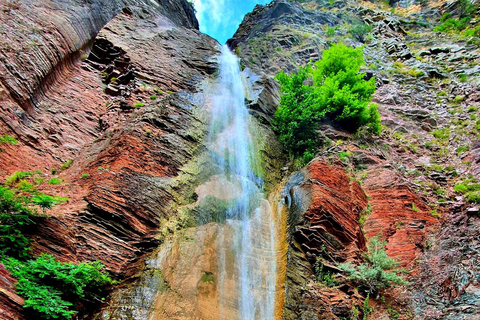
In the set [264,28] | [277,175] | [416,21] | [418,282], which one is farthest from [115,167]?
[416,21]

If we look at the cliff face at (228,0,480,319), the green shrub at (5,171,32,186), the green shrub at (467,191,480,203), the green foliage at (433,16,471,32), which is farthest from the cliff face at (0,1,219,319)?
the green foliage at (433,16,471,32)

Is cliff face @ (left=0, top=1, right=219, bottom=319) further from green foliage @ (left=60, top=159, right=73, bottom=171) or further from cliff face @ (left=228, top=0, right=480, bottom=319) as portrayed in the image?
cliff face @ (left=228, top=0, right=480, bottom=319)

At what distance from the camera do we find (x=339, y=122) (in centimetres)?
1661

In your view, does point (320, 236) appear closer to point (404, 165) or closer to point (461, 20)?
point (404, 165)

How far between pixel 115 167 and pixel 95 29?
1303cm

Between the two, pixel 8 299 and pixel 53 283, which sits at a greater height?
pixel 8 299

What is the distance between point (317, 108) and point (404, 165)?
513 cm

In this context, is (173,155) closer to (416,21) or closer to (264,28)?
(264,28)

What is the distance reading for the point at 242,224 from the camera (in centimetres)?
1046

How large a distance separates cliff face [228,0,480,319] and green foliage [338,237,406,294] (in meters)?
0.35

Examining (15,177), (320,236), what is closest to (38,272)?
(15,177)

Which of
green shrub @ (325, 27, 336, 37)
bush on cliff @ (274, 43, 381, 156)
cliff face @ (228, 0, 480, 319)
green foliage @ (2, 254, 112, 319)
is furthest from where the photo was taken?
green shrub @ (325, 27, 336, 37)

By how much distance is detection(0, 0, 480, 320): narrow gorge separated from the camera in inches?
293

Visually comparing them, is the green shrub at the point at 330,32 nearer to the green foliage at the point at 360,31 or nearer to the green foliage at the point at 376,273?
the green foliage at the point at 360,31
